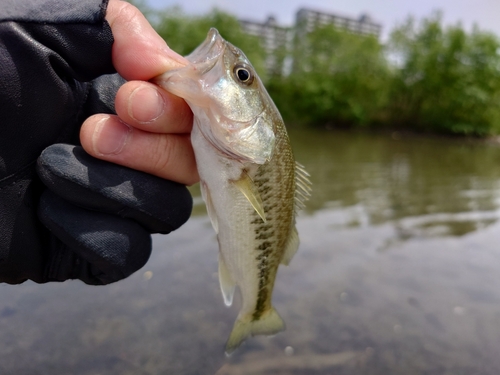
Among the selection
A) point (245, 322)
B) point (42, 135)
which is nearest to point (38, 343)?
point (245, 322)

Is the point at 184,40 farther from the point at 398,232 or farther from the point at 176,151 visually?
the point at 176,151

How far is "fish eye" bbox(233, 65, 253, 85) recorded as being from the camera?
1.87 meters

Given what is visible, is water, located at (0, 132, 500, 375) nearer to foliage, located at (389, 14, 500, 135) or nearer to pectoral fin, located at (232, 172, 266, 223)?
pectoral fin, located at (232, 172, 266, 223)

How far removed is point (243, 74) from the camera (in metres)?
1.89

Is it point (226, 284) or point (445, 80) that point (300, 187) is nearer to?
point (226, 284)

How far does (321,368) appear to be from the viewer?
331 cm

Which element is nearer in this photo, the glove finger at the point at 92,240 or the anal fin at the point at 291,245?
the glove finger at the point at 92,240

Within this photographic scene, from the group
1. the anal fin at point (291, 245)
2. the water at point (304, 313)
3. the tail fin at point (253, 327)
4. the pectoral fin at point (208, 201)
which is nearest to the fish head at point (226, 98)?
the pectoral fin at point (208, 201)

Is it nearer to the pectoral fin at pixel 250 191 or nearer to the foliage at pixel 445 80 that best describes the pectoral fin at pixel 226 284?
the pectoral fin at pixel 250 191

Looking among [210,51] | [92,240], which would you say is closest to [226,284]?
[92,240]

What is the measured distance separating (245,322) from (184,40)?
3886 cm

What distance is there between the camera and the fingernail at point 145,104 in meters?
1.68

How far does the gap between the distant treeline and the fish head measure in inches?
1202

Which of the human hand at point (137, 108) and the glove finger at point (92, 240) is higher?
the human hand at point (137, 108)
